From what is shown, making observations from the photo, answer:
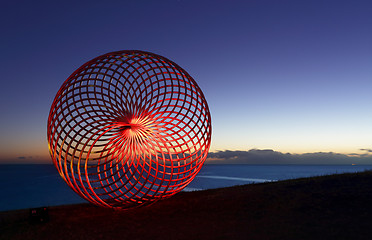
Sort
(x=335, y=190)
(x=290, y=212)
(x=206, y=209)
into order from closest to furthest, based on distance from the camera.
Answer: (x=290, y=212)
(x=206, y=209)
(x=335, y=190)

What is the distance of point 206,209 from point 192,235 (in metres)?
2.02

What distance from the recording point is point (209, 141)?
841 cm

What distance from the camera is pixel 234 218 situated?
6461 mm

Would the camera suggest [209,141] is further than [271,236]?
Yes

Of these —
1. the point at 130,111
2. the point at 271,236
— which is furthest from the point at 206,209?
the point at 130,111

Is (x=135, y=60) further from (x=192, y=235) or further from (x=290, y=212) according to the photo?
(x=290, y=212)

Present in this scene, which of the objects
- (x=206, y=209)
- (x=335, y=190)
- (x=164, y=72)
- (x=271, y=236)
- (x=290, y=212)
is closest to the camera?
(x=271, y=236)

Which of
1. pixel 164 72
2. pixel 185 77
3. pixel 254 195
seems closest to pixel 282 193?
pixel 254 195

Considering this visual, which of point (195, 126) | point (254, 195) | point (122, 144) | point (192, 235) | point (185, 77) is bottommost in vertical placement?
point (192, 235)

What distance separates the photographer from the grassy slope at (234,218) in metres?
5.47

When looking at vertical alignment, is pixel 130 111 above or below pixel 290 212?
above

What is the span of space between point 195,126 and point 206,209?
2626 mm

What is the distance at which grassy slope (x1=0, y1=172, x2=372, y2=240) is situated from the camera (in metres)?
5.47

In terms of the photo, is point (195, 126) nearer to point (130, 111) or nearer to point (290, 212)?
point (130, 111)
